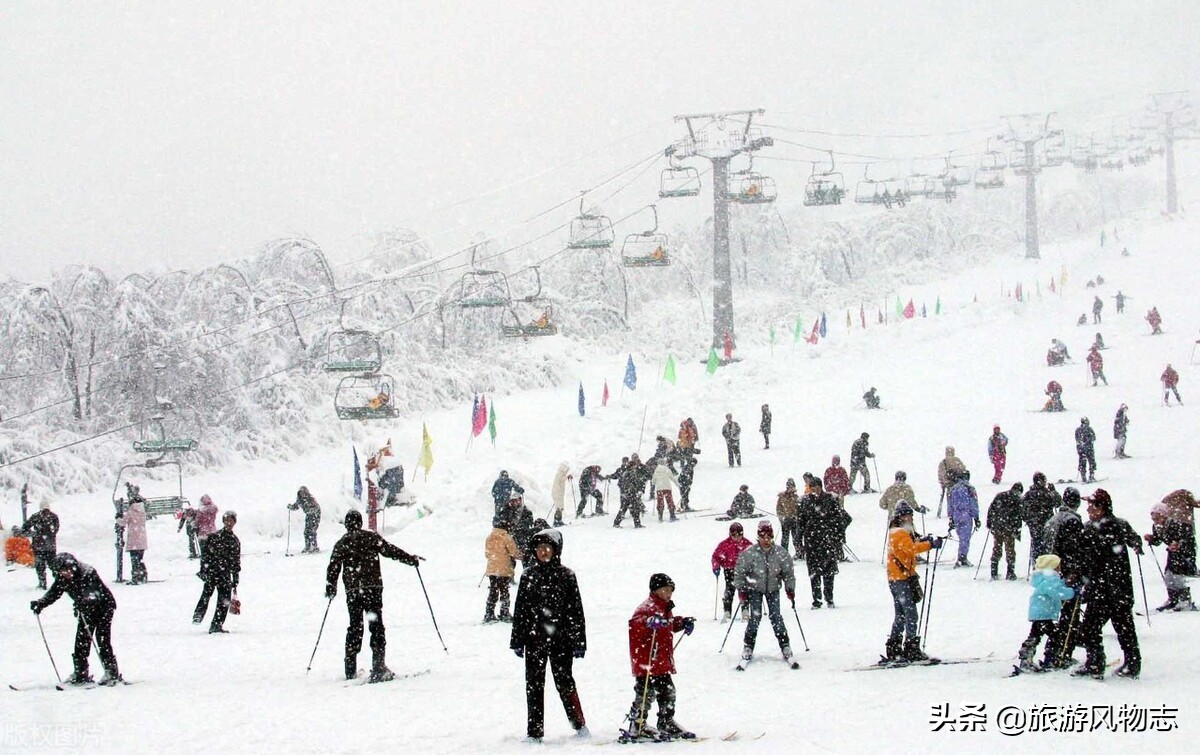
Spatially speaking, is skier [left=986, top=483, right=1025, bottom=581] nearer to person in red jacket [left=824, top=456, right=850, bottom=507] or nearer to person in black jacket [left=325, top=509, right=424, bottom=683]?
person in red jacket [left=824, top=456, right=850, bottom=507]

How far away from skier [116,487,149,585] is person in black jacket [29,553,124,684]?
777 cm

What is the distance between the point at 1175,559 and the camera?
38.5 feet

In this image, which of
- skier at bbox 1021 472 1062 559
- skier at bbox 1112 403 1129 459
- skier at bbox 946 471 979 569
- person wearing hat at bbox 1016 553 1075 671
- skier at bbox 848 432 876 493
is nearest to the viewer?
person wearing hat at bbox 1016 553 1075 671

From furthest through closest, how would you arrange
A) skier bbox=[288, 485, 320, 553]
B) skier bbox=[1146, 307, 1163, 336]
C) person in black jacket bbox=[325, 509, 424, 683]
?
skier bbox=[1146, 307, 1163, 336], skier bbox=[288, 485, 320, 553], person in black jacket bbox=[325, 509, 424, 683]

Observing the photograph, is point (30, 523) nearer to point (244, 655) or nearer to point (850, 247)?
point (244, 655)

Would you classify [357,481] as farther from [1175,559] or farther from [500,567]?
[1175,559]

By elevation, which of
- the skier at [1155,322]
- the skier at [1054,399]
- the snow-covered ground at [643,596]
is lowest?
the snow-covered ground at [643,596]

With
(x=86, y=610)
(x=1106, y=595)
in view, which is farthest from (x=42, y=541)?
(x=1106, y=595)

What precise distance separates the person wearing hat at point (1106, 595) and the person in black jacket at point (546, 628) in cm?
425

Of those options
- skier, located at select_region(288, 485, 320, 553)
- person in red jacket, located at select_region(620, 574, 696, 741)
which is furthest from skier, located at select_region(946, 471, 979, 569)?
skier, located at select_region(288, 485, 320, 553)

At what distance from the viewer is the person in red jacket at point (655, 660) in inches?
293

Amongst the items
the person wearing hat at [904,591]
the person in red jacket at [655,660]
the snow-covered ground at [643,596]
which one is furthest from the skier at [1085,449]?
the person in red jacket at [655,660]

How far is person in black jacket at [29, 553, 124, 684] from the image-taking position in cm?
966

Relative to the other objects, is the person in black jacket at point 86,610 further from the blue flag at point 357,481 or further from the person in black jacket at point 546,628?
the blue flag at point 357,481
